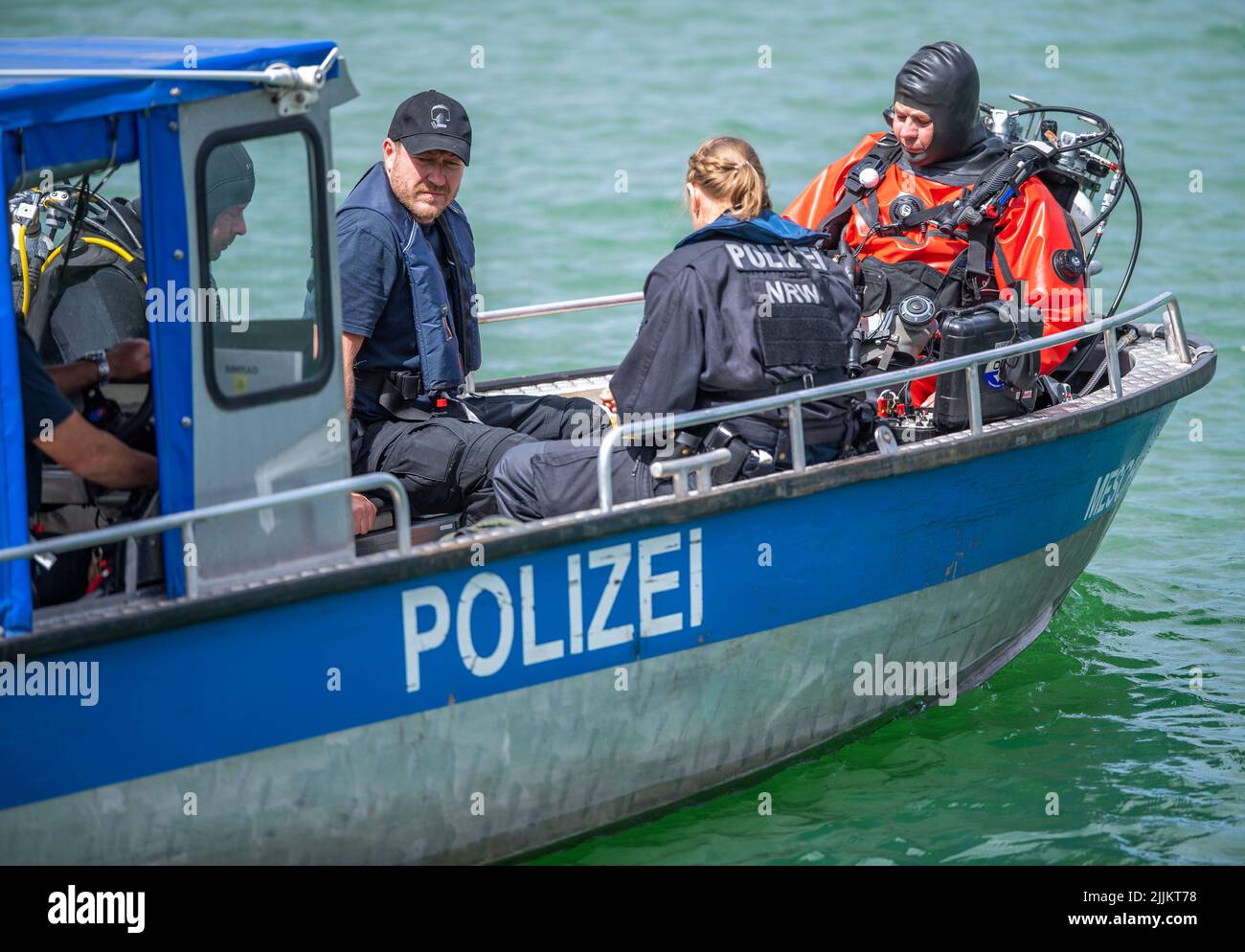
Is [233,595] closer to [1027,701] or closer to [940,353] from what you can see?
[940,353]

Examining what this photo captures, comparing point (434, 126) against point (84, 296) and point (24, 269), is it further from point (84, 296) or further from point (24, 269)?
point (24, 269)

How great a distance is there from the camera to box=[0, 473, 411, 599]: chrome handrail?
4.14 meters

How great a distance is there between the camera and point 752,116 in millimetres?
17484

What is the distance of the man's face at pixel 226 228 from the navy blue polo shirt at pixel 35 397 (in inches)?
22.9

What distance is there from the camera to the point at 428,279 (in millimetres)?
5859

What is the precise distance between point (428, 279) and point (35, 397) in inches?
72.9

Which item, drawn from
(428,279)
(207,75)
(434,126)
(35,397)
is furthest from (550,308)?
(35,397)

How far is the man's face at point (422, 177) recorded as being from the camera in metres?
5.77

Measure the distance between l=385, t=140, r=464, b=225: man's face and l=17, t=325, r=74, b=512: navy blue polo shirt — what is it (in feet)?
5.90

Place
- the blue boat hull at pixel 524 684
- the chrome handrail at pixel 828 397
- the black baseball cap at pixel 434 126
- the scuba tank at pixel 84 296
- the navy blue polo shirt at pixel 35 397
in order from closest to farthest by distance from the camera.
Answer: the navy blue polo shirt at pixel 35 397 < the blue boat hull at pixel 524 684 < the chrome handrail at pixel 828 397 < the scuba tank at pixel 84 296 < the black baseball cap at pixel 434 126

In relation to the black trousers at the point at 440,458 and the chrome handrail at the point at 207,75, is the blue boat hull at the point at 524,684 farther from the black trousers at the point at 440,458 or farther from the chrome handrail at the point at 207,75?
the chrome handrail at the point at 207,75

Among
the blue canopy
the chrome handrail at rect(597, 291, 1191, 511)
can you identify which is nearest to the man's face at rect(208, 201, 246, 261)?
the blue canopy

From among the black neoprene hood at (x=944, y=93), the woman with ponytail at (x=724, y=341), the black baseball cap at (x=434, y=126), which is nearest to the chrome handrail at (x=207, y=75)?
the black baseball cap at (x=434, y=126)
